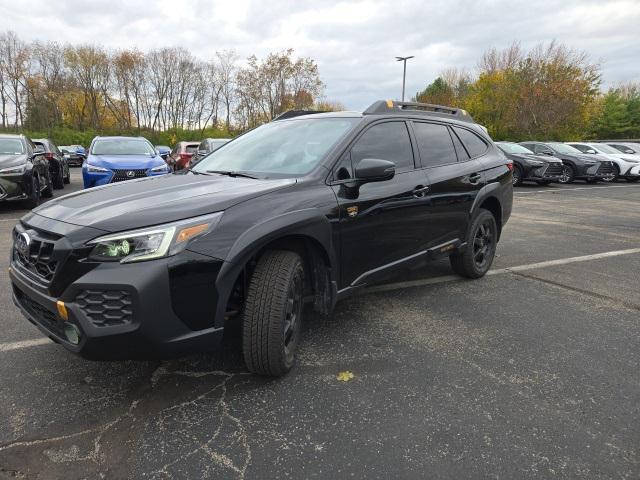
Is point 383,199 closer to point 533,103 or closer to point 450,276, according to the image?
point 450,276

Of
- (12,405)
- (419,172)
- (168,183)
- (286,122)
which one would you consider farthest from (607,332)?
(12,405)

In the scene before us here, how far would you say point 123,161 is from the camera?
30.8 ft

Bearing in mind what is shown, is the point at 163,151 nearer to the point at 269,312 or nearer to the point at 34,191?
the point at 34,191

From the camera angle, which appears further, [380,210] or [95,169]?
[95,169]

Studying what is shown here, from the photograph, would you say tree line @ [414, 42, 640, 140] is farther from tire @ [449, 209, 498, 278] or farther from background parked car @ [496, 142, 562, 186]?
tire @ [449, 209, 498, 278]

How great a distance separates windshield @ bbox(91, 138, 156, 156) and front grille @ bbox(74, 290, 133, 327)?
8837mm

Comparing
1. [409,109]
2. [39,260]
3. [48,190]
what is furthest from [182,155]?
[39,260]

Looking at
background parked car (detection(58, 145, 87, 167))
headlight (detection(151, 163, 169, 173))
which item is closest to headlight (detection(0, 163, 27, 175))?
headlight (detection(151, 163, 169, 173))

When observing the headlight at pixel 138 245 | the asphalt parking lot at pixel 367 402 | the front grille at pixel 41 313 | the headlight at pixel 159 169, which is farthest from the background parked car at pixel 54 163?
the headlight at pixel 138 245

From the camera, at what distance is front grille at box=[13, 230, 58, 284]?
230cm

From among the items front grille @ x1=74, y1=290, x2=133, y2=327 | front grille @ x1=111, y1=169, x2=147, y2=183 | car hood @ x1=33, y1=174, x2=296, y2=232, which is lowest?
front grille @ x1=74, y1=290, x2=133, y2=327

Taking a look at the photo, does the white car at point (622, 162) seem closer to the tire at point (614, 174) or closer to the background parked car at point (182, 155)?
the tire at point (614, 174)

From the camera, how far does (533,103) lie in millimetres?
32812

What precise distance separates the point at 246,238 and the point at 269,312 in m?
0.44
